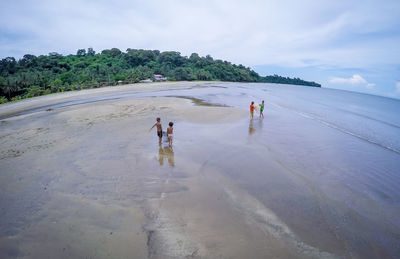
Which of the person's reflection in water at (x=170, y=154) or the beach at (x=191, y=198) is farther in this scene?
the person's reflection in water at (x=170, y=154)

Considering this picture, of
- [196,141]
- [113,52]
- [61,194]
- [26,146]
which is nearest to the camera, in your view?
[61,194]

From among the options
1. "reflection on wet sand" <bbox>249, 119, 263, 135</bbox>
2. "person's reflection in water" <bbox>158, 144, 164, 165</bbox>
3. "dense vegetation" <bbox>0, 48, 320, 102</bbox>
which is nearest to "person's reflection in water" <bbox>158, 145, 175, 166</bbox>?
"person's reflection in water" <bbox>158, 144, 164, 165</bbox>

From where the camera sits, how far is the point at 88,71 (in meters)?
50.7

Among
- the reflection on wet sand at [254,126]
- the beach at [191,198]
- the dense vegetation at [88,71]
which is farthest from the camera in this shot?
the dense vegetation at [88,71]

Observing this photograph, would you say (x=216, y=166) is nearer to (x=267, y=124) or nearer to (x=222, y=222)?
(x=222, y=222)

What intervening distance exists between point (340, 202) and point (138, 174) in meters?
7.15

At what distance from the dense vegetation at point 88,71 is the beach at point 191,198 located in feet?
109

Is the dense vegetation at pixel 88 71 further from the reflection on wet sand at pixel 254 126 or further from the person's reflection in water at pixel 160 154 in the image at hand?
the reflection on wet sand at pixel 254 126

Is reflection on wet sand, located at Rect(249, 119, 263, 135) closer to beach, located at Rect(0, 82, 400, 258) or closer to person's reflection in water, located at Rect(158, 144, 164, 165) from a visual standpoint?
beach, located at Rect(0, 82, 400, 258)

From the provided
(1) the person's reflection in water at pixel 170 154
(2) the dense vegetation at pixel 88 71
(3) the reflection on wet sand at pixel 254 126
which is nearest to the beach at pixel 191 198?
(1) the person's reflection in water at pixel 170 154

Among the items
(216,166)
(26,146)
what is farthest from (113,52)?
(216,166)

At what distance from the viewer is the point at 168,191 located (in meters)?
6.30

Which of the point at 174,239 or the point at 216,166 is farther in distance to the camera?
the point at 216,166

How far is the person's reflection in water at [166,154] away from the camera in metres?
8.37
